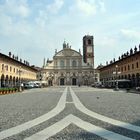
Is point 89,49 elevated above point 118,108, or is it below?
above

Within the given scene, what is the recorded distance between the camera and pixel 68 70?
450ft

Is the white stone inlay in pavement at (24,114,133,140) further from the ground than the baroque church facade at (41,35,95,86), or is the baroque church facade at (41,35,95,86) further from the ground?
the baroque church facade at (41,35,95,86)

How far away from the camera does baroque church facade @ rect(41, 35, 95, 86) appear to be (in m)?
136

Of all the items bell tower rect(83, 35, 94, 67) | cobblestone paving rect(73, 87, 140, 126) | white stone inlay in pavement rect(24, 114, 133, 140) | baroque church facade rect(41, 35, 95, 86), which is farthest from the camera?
bell tower rect(83, 35, 94, 67)

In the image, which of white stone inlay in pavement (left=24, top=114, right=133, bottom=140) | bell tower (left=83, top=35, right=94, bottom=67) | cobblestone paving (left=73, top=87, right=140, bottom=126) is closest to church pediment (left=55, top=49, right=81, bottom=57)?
bell tower (left=83, top=35, right=94, bottom=67)

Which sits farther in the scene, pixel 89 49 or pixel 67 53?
pixel 89 49

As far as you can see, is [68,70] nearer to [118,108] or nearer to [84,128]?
[118,108]

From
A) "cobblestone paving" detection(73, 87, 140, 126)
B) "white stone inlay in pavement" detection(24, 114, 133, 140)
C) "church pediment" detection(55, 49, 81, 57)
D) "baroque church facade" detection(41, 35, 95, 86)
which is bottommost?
"white stone inlay in pavement" detection(24, 114, 133, 140)

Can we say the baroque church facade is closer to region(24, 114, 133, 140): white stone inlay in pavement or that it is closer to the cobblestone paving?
the cobblestone paving

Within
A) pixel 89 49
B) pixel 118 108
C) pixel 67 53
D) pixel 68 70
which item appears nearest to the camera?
pixel 118 108

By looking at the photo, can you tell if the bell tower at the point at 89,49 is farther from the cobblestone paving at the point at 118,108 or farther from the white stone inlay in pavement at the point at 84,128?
the white stone inlay in pavement at the point at 84,128

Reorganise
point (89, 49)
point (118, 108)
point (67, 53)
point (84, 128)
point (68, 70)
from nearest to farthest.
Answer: point (84, 128) → point (118, 108) → point (67, 53) → point (68, 70) → point (89, 49)

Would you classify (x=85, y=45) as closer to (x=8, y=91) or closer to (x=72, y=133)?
(x=8, y=91)

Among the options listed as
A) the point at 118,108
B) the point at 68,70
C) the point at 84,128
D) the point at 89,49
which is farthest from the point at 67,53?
the point at 84,128
